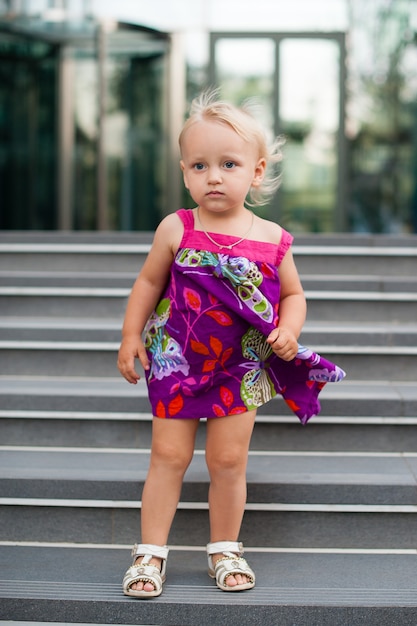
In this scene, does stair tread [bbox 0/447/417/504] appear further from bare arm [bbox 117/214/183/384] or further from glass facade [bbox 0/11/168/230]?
glass facade [bbox 0/11/168/230]

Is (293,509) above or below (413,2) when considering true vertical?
below

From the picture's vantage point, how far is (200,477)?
2.85 meters

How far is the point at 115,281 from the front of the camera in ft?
14.3

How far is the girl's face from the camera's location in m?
2.33

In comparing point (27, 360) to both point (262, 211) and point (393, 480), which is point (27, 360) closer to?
point (393, 480)

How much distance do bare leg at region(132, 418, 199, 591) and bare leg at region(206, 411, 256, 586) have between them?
8 centimetres

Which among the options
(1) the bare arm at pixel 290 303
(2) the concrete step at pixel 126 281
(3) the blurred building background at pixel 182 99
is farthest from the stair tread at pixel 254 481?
(3) the blurred building background at pixel 182 99

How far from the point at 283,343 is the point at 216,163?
526mm

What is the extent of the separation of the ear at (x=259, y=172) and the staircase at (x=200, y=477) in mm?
1016

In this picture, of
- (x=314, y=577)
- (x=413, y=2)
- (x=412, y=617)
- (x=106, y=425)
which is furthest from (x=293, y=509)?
(x=413, y=2)

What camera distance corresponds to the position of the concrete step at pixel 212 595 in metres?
2.32

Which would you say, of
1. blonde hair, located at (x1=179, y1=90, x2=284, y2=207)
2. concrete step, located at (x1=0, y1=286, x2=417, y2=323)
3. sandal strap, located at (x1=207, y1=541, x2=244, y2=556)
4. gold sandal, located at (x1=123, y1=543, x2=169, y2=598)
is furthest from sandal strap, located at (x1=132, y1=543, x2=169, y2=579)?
concrete step, located at (x1=0, y1=286, x2=417, y2=323)

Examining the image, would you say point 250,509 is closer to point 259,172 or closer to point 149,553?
point 149,553

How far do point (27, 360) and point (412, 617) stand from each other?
209 cm
